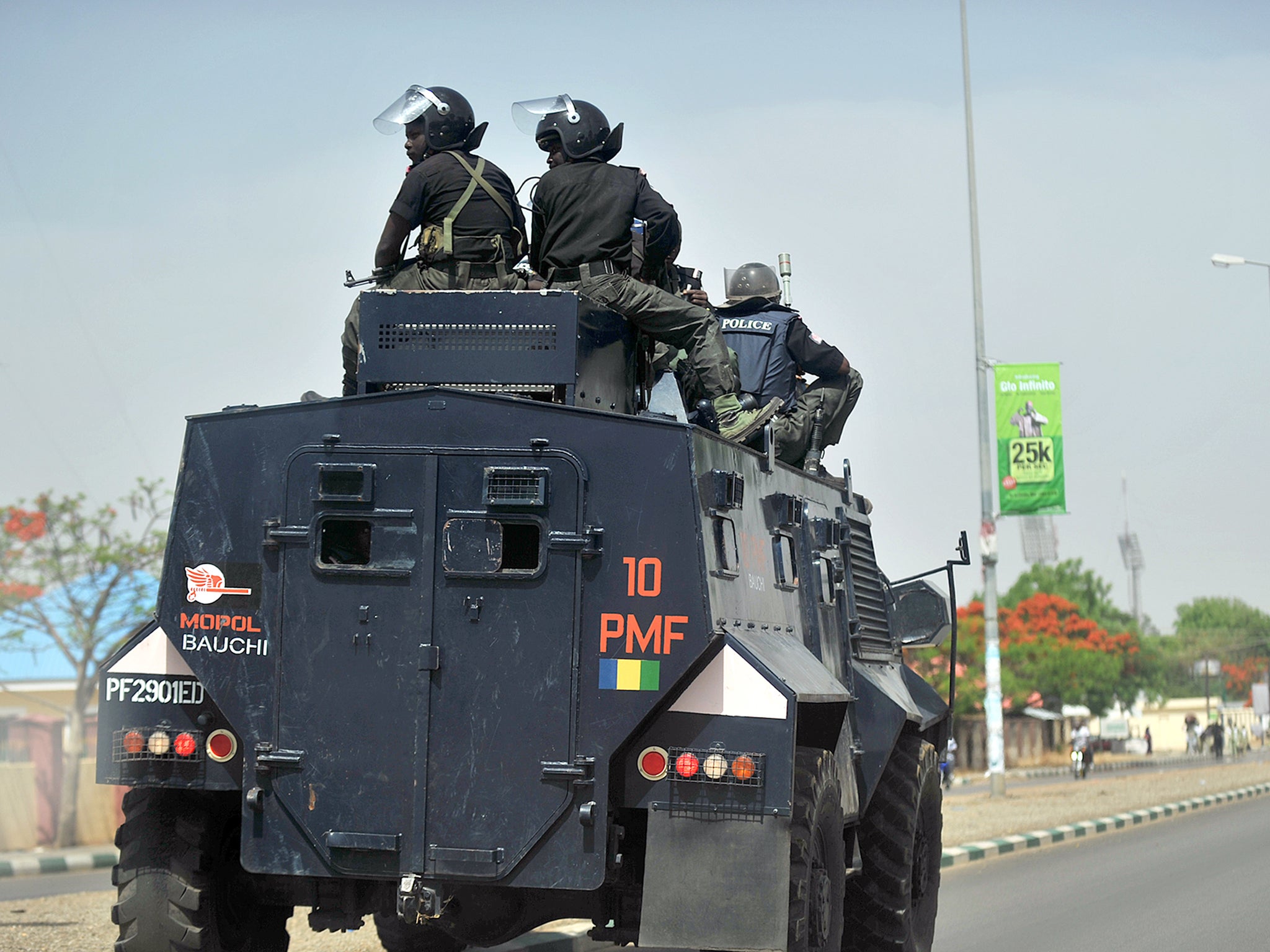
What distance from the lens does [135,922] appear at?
6.51 meters

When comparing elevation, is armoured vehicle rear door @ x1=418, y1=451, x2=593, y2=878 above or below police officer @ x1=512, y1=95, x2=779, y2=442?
below

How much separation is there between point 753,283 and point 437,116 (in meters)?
2.66

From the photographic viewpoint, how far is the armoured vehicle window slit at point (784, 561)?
7473mm

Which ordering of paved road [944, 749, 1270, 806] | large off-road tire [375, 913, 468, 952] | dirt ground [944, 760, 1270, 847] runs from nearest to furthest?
1. large off-road tire [375, 913, 468, 952]
2. dirt ground [944, 760, 1270, 847]
3. paved road [944, 749, 1270, 806]

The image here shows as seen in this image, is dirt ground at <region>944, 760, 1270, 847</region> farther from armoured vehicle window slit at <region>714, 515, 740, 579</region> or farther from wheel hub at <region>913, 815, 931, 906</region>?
armoured vehicle window slit at <region>714, 515, 740, 579</region>

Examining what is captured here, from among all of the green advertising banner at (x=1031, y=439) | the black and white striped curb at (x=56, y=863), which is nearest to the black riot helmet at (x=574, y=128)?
the black and white striped curb at (x=56, y=863)

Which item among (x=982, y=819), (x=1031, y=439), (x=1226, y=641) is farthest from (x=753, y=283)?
(x=1226, y=641)

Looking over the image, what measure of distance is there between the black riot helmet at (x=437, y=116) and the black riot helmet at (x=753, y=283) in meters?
2.43

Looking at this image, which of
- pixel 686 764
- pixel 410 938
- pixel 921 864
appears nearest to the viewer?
pixel 686 764

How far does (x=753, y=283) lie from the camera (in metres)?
10.2

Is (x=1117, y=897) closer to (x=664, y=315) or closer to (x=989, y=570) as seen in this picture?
(x=664, y=315)

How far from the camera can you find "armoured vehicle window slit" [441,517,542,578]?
20.9 ft

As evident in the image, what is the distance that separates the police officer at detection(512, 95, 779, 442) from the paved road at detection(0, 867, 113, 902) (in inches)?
330

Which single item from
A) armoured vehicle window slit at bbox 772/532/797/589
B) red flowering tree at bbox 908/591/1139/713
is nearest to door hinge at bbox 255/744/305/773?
armoured vehicle window slit at bbox 772/532/797/589
